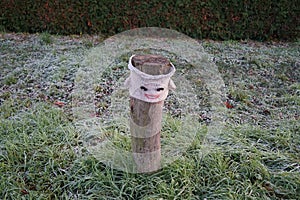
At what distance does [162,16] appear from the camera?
6.08m

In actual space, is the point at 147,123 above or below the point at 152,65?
below

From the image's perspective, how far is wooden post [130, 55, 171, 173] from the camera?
195 centimetres

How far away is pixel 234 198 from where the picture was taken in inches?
81.5

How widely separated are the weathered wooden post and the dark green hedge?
13.8 ft

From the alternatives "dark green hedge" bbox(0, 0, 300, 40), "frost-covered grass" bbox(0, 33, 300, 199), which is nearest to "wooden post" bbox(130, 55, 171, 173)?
"frost-covered grass" bbox(0, 33, 300, 199)

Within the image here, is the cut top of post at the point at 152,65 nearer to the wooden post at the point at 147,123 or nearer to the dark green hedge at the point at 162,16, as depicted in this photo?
the wooden post at the point at 147,123

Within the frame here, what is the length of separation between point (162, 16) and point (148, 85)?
4.40 meters

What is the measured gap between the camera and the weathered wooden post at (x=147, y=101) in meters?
1.94

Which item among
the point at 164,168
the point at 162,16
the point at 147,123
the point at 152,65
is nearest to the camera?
the point at 152,65

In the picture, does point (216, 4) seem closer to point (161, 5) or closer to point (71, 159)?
point (161, 5)

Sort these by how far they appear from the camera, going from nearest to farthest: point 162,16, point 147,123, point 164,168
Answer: point 147,123 → point 164,168 → point 162,16

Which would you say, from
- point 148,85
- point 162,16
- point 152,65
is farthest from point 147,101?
point 162,16

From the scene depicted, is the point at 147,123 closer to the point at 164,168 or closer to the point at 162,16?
the point at 164,168

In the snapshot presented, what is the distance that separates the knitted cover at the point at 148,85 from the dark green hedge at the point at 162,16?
14.1ft
